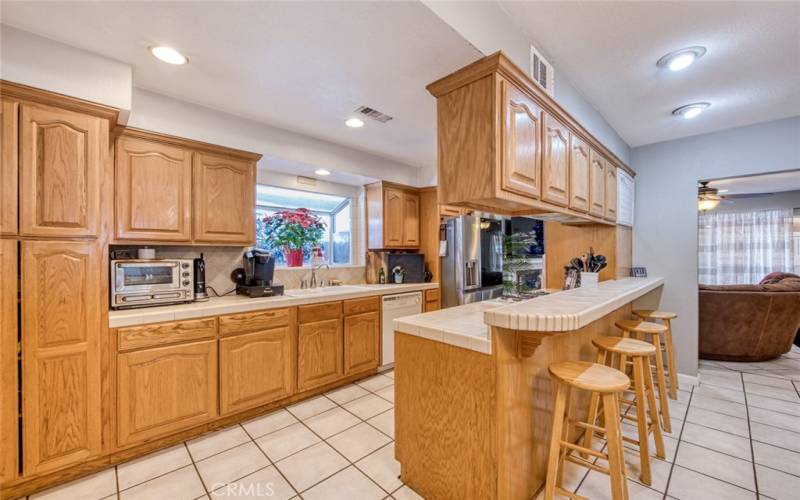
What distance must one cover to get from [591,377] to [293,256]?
9.19ft

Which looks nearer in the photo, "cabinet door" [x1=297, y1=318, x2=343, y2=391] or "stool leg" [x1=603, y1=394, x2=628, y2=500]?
"stool leg" [x1=603, y1=394, x2=628, y2=500]

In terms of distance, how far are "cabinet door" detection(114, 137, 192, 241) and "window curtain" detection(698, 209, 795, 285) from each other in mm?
8395

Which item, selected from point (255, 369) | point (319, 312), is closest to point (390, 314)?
point (319, 312)

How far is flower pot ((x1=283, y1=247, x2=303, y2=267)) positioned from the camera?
342 centimetres

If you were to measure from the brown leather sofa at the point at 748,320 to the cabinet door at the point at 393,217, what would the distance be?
11.7ft

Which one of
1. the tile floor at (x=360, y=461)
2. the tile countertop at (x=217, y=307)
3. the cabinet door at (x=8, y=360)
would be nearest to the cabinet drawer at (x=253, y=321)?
the tile countertop at (x=217, y=307)

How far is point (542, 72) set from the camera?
6.31 ft

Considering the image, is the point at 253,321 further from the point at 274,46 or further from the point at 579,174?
the point at 579,174

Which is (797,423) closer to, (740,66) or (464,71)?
(740,66)

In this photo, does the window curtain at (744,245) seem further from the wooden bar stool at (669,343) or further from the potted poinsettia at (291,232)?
the potted poinsettia at (291,232)

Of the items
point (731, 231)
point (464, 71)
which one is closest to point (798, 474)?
point (464, 71)

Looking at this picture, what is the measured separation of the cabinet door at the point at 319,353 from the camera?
2.79 metres

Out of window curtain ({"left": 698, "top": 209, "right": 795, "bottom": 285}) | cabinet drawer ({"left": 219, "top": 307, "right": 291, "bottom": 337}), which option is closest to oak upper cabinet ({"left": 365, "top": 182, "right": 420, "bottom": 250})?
cabinet drawer ({"left": 219, "top": 307, "right": 291, "bottom": 337})

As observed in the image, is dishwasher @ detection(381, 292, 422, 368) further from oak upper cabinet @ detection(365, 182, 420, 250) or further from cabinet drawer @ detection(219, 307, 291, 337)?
cabinet drawer @ detection(219, 307, 291, 337)
